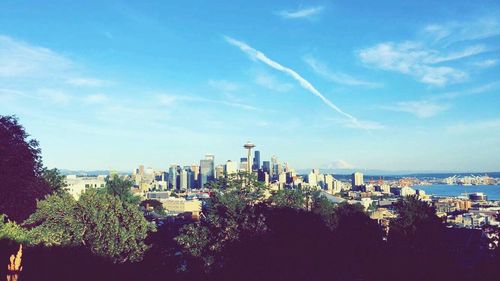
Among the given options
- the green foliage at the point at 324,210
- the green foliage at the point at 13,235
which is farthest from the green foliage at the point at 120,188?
the green foliage at the point at 13,235

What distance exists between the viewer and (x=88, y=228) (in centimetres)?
2284

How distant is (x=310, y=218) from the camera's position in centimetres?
3378

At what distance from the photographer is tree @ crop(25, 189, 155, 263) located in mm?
22297

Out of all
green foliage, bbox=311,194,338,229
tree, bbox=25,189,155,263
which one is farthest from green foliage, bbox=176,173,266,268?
green foliage, bbox=311,194,338,229

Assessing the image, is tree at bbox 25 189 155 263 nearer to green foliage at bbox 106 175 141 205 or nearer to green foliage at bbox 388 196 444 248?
green foliage at bbox 388 196 444 248

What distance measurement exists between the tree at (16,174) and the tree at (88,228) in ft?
23.2

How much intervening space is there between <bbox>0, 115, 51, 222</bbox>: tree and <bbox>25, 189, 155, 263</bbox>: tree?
23.2 feet

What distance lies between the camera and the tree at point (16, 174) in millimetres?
28773

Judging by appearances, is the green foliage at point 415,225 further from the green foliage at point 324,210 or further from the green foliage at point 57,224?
the green foliage at point 57,224

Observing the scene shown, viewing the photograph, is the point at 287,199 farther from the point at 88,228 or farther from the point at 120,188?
the point at 120,188

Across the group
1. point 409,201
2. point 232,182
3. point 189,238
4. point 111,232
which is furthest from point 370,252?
point 111,232

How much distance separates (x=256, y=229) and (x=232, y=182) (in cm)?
483

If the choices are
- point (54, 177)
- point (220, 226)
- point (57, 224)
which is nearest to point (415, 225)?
point (220, 226)

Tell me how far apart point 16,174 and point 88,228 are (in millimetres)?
10779
